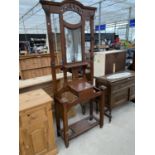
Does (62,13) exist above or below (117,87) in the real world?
above

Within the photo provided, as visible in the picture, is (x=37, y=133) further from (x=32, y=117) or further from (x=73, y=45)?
(x=73, y=45)

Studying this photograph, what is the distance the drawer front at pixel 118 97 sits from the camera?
2404mm

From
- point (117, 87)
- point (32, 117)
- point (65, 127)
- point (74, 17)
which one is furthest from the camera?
point (74, 17)

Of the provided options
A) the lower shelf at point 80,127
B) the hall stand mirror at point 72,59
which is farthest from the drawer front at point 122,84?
the lower shelf at point 80,127

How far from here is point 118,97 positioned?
2480mm

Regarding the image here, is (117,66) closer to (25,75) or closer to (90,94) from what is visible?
(90,94)

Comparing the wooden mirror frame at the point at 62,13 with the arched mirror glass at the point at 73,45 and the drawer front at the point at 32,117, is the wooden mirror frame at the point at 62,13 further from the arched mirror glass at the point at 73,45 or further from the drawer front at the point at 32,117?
the drawer front at the point at 32,117

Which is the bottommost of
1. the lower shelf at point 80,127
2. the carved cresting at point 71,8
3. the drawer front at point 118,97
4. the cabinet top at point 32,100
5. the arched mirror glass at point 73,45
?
the lower shelf at point 80,127

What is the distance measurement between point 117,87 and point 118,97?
0.22 metres

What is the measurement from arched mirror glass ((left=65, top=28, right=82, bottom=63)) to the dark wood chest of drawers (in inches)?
28.7

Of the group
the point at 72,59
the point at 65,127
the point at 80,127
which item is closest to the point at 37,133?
the point at 65,127
